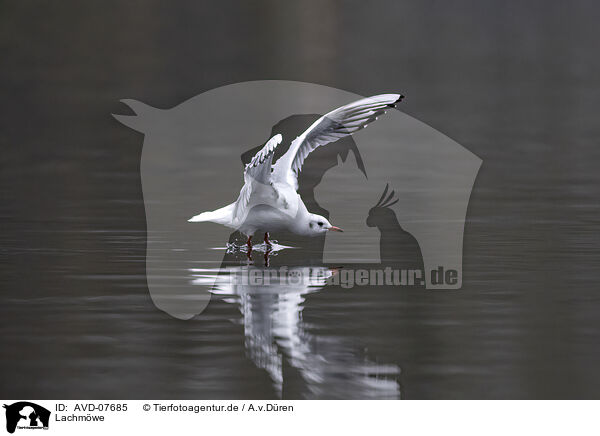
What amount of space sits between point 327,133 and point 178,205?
3693mm

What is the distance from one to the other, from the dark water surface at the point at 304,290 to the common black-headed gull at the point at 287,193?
15.8 inches

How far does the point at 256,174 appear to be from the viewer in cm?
1343

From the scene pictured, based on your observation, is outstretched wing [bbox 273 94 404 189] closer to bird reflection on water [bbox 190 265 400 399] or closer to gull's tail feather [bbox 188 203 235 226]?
gull's tail feather [bbox 188 203 235 226]

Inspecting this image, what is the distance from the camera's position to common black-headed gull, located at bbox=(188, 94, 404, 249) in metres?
14.3

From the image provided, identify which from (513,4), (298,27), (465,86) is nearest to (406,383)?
(465,86)

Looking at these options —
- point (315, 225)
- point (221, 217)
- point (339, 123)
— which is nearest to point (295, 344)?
point (315, 225)

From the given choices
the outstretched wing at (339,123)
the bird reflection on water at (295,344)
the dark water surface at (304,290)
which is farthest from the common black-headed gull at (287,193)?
the bird reflection on water at (295,344)

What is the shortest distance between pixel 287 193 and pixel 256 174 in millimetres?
1236

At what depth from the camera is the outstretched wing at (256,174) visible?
40.0 feet

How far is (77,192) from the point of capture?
20.2 m

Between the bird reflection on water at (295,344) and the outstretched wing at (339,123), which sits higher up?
the outstretched wing at (339,123)

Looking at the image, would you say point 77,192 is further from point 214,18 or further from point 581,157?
point 214,18

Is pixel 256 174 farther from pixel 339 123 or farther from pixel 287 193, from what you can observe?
pixel 339 123

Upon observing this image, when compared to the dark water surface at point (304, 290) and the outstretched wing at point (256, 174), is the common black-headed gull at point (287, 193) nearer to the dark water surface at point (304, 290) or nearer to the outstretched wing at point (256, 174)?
the outstretched wing at point (256, 174)
